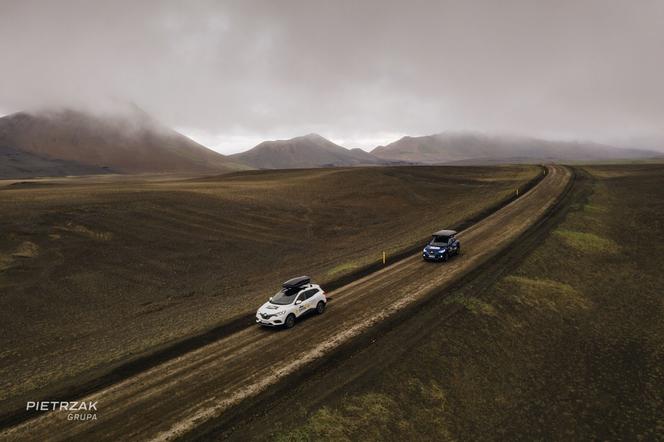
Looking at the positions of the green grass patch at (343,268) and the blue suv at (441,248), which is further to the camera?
the green grass patch at (343,268)

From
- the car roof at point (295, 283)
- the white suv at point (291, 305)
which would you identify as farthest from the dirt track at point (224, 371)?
the car roof at point (295, 283)

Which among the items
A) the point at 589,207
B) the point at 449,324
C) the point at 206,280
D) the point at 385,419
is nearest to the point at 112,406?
the point at 385,419

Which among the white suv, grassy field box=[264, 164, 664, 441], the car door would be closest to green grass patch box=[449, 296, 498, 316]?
grassy field box=[264, 164, 664, 441]

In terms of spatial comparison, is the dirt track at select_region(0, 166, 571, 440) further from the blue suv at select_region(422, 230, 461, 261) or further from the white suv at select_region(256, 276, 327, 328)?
the blue suv at select_region(422, 230, 461, 261)

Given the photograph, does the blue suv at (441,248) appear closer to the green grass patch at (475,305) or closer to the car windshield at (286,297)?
the green grass patch at (475,305)

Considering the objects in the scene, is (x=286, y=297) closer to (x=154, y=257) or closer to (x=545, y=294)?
(x=545, y=294)

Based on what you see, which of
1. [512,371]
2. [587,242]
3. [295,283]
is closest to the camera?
[512,371]

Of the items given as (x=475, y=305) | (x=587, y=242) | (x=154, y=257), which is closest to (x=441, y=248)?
(x=475, y=305)
